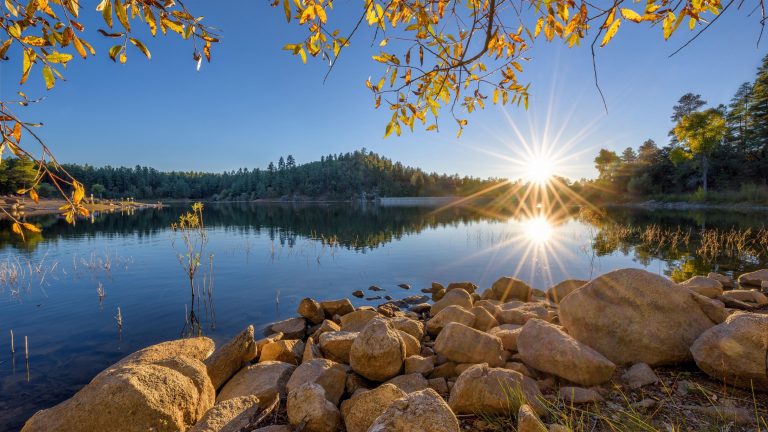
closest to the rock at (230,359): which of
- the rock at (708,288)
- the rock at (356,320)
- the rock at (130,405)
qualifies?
the rock at (130,405)

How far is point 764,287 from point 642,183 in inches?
2839

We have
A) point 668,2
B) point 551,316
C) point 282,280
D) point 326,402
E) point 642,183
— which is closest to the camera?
point 668,2

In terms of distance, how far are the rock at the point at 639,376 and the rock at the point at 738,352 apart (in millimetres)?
577

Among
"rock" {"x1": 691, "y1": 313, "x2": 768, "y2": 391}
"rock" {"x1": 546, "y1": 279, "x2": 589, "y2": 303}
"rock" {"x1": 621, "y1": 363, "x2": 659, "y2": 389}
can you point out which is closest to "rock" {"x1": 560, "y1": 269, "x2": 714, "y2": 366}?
"rock" {"x1": 621, "y1": 363, "x2": 659, "y2": 389}

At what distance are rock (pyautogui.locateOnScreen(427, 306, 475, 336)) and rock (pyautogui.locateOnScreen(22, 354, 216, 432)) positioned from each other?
4.63m

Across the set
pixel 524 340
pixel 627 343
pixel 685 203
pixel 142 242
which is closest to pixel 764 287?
pixel 627 343

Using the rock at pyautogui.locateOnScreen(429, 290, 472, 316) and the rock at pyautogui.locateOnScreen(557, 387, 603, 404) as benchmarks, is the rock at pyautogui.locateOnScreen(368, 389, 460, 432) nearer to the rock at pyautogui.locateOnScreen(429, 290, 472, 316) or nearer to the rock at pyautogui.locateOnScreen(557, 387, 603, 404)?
the rock at pyautogui.locateOnScreen(557, 387, 603, 404)

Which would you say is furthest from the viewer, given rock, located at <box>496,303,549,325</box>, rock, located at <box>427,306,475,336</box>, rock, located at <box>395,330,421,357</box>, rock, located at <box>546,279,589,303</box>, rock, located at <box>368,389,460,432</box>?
rock, located at <box>546,279,589,303</box>

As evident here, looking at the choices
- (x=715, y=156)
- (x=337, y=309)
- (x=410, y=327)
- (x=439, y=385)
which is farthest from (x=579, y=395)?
(x=715, y=156)

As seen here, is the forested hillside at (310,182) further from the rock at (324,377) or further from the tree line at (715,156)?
the rock at (324,377)

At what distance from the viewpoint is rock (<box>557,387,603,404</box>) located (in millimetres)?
4027

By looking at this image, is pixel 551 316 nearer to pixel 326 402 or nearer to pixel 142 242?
pixel 326 402

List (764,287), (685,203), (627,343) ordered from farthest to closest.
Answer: (685,203), (764,287), (627,343)

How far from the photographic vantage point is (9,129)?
2139mm
